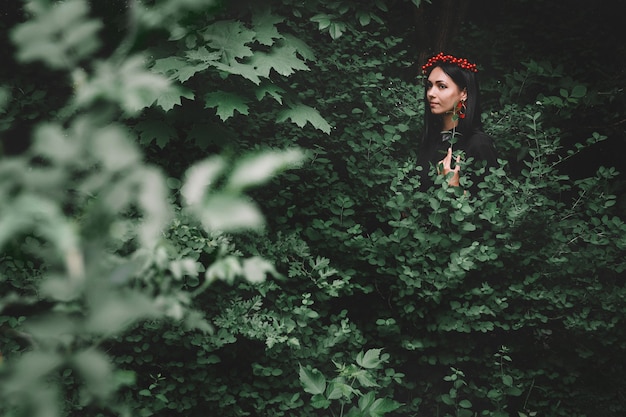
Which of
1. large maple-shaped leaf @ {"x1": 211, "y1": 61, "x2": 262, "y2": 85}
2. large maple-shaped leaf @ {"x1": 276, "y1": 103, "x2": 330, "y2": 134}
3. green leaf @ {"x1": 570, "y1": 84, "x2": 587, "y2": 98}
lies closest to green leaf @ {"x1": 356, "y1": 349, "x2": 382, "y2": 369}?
large maple-shaped leaf @ {"x1": 276, "y1": 103, "x2": 330, "y2": 134}

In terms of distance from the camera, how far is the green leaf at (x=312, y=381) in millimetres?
2224

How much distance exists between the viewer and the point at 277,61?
2.83 meters

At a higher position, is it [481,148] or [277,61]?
[277,61]

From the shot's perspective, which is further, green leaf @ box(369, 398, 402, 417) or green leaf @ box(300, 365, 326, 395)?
green leaf @ box(300, 365, 326, 395)

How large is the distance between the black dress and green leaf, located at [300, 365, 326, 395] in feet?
4.09

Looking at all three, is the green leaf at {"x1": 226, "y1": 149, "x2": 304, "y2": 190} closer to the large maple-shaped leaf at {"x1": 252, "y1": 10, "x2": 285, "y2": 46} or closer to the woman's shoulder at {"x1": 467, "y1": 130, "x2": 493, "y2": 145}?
the large maple-shaped leaf at {"x1": 252, "y1": 10, "x2": 285, "y2": 46}

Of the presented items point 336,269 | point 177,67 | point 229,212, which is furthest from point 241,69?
point 229,212

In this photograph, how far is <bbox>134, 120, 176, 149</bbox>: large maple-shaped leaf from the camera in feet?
9.02

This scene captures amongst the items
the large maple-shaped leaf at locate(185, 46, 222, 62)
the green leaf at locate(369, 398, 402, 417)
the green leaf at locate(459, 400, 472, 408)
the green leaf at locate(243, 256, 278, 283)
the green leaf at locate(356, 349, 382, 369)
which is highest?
the green leaf at locate(243, 256, 278, 283)

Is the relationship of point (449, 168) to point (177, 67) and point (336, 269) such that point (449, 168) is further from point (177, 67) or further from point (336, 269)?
point (177, 67)

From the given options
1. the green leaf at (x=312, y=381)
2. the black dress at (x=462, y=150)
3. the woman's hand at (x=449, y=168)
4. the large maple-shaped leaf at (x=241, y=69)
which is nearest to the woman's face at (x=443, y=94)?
the black dress at (x=462, y=150)

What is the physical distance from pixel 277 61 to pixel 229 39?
0.26 metres

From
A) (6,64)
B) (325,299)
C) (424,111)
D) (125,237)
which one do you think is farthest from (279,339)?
(6,64)

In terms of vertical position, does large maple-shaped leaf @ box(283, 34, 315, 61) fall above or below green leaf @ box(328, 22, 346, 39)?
below
